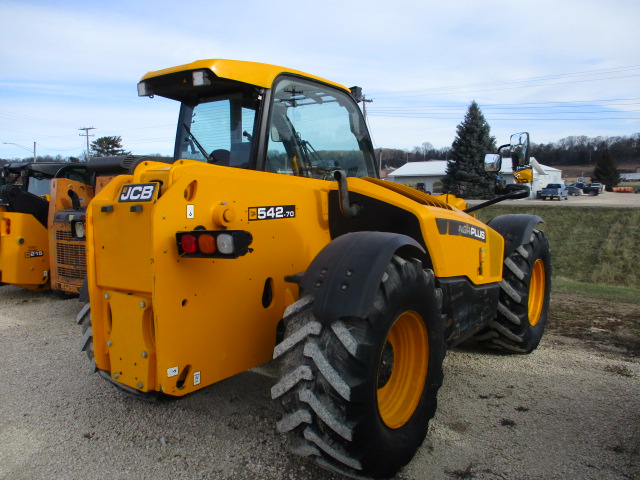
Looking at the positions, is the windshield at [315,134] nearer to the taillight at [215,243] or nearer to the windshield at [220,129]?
the windshield at [220,129]

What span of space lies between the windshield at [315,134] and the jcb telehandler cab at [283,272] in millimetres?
15

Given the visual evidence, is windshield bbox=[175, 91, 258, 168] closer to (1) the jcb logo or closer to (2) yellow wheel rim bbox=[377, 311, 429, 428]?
(1) the jcb logo

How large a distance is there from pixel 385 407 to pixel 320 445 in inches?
27.9

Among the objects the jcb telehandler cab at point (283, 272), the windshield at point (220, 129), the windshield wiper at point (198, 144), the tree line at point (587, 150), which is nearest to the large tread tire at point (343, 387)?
the jcb telehandler cab at point (283, 272)

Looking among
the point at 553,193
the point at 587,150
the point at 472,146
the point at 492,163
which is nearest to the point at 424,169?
the point at 553,193

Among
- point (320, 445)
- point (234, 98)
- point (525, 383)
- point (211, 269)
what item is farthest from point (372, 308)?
point (525, 383)

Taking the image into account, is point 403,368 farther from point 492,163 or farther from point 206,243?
point 492,163

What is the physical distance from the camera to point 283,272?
10.3 feet

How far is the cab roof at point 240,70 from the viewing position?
3135 millimetres

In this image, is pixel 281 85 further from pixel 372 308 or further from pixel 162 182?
pixel 372 308

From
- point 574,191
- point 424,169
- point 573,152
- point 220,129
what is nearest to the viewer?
point 220,129

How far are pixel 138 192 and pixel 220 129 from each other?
1.07 meters

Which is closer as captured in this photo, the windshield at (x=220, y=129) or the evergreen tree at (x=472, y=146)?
the windshield at (x=220, y=129)

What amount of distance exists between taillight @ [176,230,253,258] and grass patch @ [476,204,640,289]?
12.5 m
